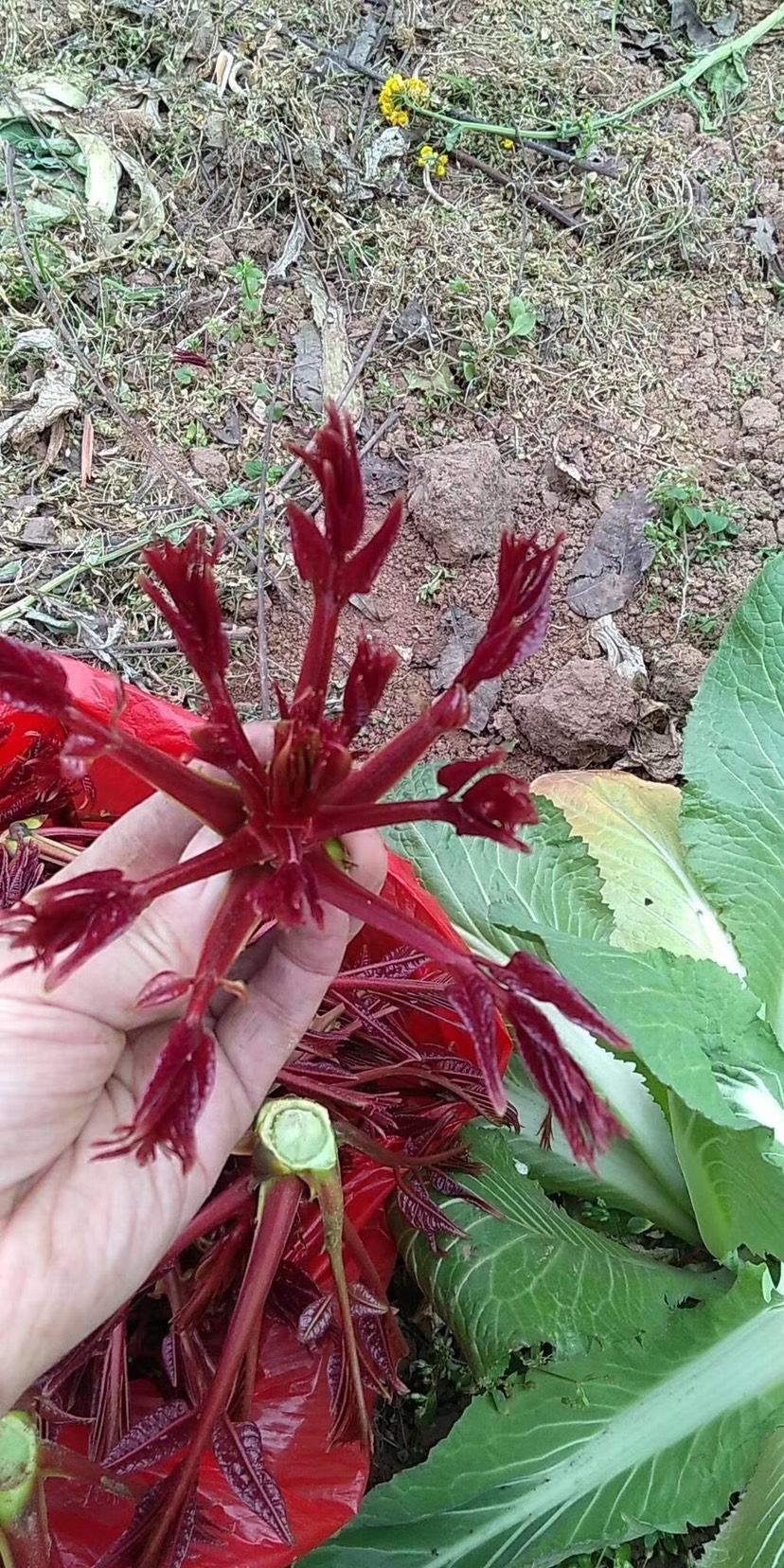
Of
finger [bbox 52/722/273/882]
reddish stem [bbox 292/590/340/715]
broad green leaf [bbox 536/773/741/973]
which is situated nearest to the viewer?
reddish stem [bbox 292/590/340/715]

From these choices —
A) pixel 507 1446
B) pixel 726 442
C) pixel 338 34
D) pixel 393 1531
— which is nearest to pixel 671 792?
pixel 726 442

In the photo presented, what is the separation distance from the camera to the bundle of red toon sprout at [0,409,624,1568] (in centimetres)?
69

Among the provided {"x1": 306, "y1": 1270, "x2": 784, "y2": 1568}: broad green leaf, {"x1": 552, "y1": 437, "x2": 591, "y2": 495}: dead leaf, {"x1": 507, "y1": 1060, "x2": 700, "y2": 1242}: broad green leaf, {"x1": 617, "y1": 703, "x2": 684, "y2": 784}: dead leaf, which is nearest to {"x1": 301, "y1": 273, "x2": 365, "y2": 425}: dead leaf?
{"x1": 552, "y1": 437, "x2": 591, "y2": 495}: dead leaf

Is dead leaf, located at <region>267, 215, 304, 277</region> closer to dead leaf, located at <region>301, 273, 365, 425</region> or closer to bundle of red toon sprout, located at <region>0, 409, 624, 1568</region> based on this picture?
dead leaf, located at <region>301, 273, 365, 425</region>

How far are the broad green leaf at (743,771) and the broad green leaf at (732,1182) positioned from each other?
306mm

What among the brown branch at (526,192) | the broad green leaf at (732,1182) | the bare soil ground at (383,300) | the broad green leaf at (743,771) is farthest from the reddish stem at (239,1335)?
the brown branch at (526,192)

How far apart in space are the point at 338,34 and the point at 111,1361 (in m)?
2.40

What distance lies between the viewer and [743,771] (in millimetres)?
1508

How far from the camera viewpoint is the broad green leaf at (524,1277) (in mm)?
1260

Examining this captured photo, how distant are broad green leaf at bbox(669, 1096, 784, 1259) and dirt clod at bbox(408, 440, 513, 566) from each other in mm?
1023

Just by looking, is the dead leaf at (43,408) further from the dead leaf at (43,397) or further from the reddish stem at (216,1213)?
the reddish stem at (216,1213)

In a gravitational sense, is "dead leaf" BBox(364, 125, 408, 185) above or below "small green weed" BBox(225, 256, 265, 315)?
above

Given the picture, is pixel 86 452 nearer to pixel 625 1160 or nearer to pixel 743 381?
pixel 743 381

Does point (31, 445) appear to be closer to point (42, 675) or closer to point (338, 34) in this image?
point (338, 34)
